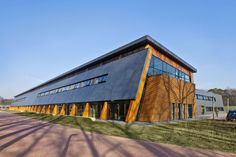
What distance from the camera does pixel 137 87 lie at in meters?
21.1

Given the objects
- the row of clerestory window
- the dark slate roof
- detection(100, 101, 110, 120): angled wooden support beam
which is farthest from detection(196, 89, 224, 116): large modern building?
detection(100, 101, 110, 120): angled wooden support beam

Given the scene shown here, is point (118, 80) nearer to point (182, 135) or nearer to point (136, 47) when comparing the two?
point (136, 47)

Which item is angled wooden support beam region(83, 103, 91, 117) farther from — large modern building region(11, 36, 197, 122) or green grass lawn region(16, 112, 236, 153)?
green grass lawn region(16, 112, 236, 153)

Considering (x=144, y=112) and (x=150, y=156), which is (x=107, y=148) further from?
(x=144, y=112)

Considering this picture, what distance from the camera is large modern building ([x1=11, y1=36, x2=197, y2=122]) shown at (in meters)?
21.7

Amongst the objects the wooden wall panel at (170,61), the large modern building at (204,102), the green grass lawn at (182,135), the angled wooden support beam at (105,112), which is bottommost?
the green grass lawn at (182,135)

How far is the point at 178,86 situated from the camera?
26.4 m

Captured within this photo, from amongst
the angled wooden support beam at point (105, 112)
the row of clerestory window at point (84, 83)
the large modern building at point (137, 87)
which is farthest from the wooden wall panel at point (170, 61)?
the angled wooden support beam at point (105, 112)

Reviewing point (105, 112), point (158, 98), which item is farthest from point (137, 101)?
point (105, 112)

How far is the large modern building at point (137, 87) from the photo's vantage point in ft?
71.3

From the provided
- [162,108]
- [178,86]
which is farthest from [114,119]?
[178,86]

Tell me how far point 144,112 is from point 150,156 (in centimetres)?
1408

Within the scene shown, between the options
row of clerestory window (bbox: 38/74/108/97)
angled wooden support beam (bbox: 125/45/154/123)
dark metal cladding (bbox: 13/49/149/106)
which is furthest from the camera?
row of clerestory window (bbox: 38/74/108/97)

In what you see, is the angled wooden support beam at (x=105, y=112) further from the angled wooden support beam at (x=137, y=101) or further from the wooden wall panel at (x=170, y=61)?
the wooden wall panel at (x=170, y=61)
